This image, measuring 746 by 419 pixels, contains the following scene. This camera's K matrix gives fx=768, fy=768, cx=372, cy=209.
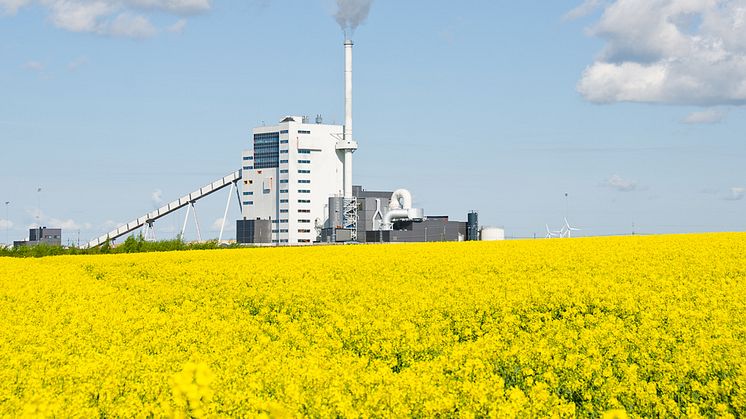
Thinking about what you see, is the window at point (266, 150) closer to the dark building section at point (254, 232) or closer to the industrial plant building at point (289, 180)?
the industrial plant building at point (289, 180)

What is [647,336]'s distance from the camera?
11.6 metres

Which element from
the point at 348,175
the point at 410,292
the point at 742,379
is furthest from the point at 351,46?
the point at 742,379

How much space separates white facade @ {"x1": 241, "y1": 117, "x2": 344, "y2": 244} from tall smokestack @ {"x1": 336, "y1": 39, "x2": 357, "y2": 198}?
24.0 m

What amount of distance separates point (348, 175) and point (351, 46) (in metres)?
20.7

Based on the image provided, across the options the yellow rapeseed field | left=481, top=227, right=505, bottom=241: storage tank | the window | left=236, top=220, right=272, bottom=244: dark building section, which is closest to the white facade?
the window

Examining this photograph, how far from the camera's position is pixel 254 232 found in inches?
5276

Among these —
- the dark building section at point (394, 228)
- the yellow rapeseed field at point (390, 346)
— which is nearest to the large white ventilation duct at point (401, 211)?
the dark building section at point (394, 228)

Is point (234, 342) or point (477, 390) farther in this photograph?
point (234, 342)

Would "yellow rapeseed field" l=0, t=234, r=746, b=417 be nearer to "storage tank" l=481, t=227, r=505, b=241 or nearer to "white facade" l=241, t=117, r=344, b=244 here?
"storage tank" l=481, t=227, r=505, b=241

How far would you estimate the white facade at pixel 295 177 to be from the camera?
153 meters

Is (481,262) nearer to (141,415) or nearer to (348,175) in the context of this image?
(141,415)

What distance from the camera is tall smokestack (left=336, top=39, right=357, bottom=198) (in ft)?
399

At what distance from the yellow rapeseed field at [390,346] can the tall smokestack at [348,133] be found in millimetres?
102185

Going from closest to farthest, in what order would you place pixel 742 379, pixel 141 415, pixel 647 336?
pixel 141 415 < pixel 742 379 < pixel 647 336
